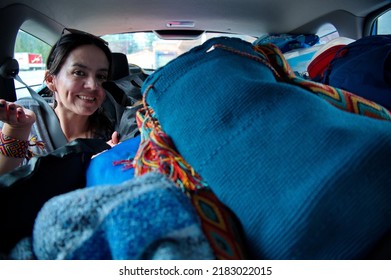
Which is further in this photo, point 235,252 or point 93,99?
point 93,99

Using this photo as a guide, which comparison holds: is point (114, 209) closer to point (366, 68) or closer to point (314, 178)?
point (314, 178)

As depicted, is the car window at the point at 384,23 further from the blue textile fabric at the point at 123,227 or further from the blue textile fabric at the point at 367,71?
the blue textile fabric at the point at 123,227

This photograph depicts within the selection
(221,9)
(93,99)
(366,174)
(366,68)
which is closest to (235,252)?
(366,174)

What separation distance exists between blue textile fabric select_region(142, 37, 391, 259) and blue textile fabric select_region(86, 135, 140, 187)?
11cm

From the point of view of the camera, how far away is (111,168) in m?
0.51

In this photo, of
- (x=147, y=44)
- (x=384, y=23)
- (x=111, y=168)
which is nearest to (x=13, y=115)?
(x=111, y=168)

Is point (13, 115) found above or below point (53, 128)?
above

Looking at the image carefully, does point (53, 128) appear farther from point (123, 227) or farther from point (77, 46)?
point (123, 227)

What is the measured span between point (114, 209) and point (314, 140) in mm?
242

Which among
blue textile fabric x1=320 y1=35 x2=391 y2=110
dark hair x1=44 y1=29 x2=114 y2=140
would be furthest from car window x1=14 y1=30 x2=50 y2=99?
blue textile fabric x1=320 y1=35 x2=391 y2=110

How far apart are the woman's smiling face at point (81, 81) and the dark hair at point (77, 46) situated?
0.02m

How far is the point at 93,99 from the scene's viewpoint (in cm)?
107

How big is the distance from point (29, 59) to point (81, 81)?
2.32 ft

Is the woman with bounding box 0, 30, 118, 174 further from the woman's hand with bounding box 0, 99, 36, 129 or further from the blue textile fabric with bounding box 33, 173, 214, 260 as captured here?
the blue textile fabric with bounding box 33, 173, 214, 260
